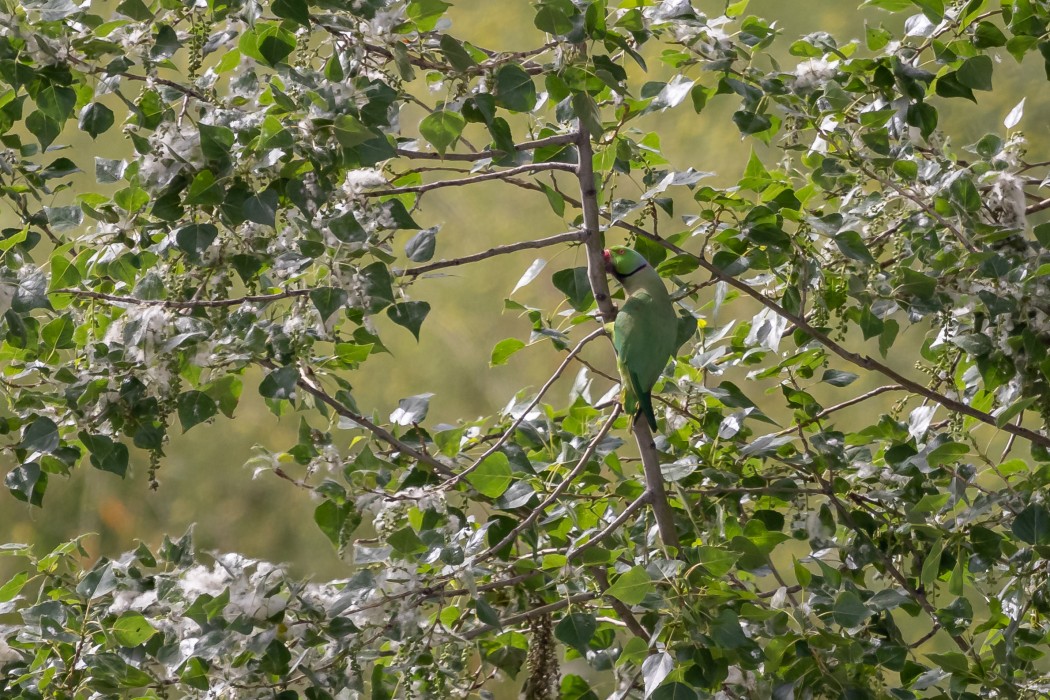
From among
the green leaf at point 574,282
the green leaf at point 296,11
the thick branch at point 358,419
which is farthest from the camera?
the green leaf at point 574,282

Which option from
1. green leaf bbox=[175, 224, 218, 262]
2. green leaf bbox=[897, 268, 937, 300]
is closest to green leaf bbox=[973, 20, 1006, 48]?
green leaf bbox=[897, 268, 937, 300]

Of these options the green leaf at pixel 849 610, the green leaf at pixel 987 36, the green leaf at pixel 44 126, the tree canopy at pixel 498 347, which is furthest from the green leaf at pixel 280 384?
the green leaf at pixel 987 36

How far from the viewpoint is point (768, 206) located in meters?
1.17

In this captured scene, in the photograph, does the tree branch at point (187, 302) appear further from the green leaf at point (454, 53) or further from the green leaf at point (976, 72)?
the green leaf at point (976, 72)

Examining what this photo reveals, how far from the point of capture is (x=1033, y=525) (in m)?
1.10

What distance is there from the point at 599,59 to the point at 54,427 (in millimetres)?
709

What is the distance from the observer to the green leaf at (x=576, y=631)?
101 centimetres

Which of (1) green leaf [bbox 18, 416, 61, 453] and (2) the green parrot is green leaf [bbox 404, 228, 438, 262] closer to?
(2) the green parrot

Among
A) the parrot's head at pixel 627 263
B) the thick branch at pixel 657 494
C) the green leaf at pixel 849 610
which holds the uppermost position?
the parrot's head at pixel 627 263

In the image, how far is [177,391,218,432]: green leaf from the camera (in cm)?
105

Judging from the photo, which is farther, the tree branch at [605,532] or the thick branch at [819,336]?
the thick branch at [819,336]

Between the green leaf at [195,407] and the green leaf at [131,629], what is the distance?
21 centimetres

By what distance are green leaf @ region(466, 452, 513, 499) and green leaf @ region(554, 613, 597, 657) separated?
0.52 ft

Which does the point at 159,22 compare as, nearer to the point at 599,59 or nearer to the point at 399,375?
the point at 599,59
